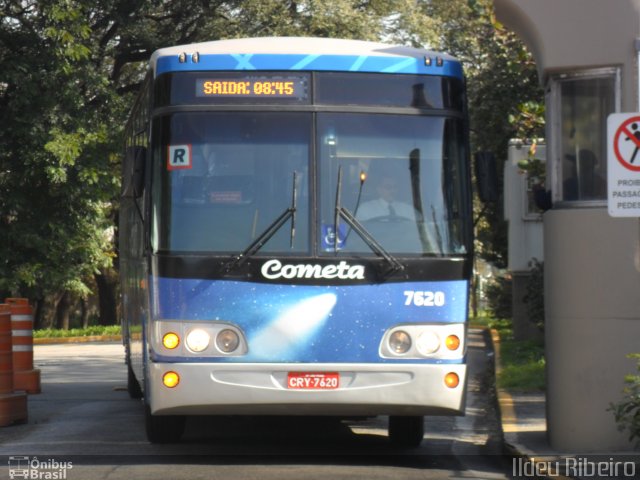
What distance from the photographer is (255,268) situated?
33.4 ft

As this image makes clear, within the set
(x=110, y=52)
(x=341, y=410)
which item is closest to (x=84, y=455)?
(x=341, y=410)

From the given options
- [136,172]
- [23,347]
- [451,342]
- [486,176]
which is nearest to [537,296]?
[23,347]

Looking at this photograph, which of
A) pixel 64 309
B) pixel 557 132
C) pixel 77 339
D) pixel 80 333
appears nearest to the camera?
pixel 557 132

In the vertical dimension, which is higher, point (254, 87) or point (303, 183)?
point (254, 87)

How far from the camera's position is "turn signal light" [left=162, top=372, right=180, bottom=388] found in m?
10.1

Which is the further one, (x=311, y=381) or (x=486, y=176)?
(x=486, y=176)

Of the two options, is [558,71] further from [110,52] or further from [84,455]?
[110,52]

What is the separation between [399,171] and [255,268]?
1.40 metres

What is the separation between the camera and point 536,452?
10836 millimetres

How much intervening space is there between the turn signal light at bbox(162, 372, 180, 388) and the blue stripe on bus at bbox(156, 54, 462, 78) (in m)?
2.44

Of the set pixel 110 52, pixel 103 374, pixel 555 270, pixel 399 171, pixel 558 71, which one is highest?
pixel 110 52

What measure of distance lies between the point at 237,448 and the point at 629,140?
456 cm

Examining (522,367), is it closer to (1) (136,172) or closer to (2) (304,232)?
(2) (304,232)

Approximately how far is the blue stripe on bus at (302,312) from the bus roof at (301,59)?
1780 millimetres
